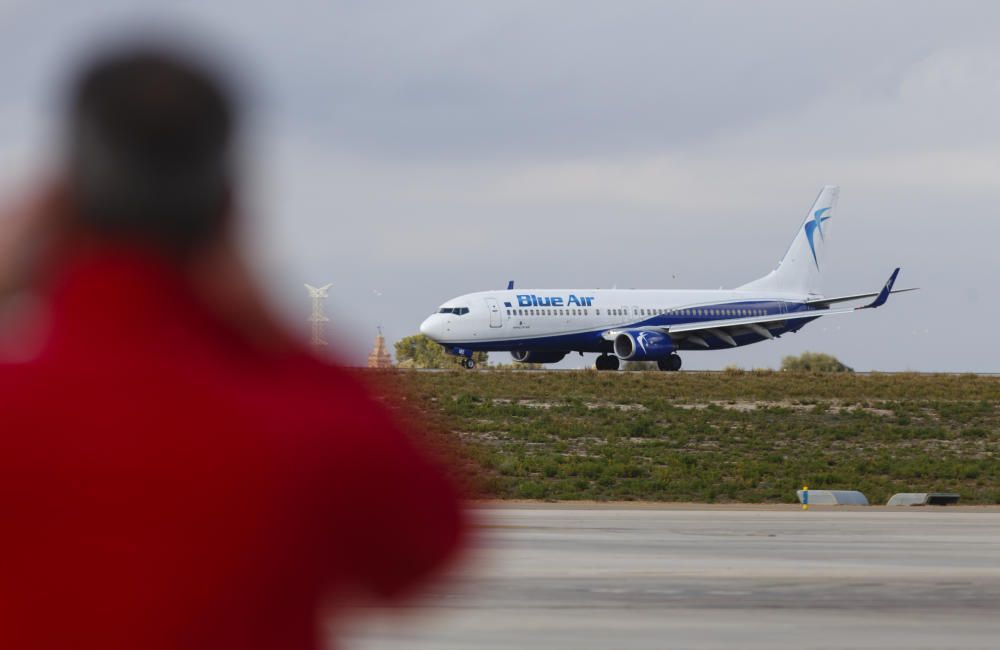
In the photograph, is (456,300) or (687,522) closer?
(687,522)

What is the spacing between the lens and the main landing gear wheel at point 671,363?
63.4m

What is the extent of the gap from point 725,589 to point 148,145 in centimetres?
1218

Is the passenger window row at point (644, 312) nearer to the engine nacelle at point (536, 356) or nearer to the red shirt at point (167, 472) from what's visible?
the engine nacelle at point (536, 356)

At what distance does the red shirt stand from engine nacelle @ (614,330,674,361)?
192 feet

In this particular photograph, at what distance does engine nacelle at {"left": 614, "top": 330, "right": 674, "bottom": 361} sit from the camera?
2397 inches

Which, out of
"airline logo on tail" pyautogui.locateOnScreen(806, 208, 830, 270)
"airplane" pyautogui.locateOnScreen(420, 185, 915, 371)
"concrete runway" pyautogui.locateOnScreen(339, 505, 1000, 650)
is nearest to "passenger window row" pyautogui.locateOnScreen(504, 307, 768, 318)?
"airplane" pyautogui.locateOnScreen(420, 185, 915, 371)

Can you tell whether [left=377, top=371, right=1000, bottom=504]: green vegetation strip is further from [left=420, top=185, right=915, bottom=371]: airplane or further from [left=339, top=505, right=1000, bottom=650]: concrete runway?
[left=339, top=505, right=1000, bottom=650]: concrete runway

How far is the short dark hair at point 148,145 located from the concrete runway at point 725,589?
3.60 meters

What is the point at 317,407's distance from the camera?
2289mm

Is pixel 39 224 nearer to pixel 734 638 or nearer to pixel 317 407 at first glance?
pixel 317 407

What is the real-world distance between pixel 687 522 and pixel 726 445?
17.7 metres

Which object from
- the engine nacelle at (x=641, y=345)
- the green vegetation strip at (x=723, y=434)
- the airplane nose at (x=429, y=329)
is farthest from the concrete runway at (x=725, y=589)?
the engine nacelle at (x=641, y=345)

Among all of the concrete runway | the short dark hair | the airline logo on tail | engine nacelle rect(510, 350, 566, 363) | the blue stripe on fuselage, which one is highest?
the airline logo on tail

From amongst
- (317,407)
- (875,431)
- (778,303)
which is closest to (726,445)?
(875,431)
